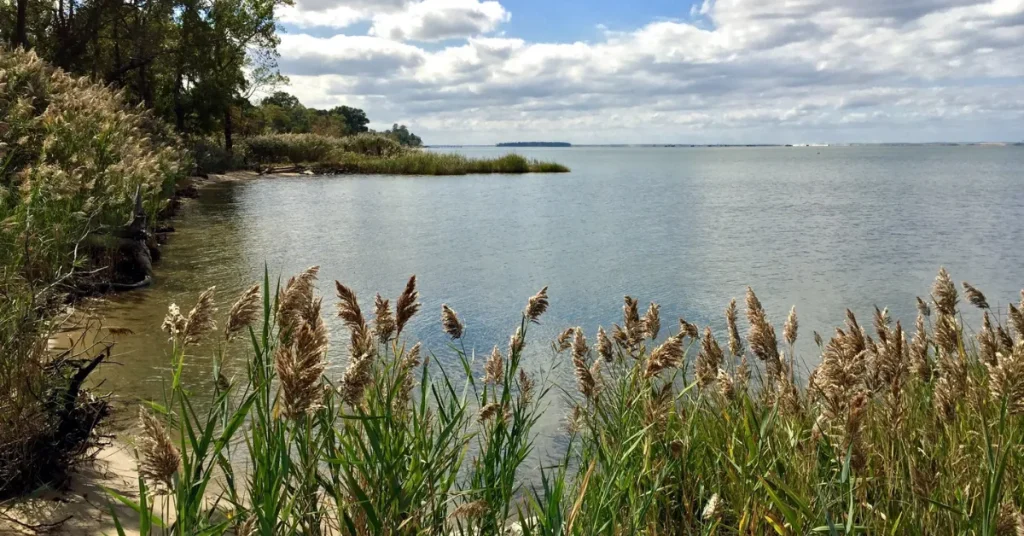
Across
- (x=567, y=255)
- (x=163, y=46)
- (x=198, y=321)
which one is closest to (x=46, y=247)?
(x=198, y=321)

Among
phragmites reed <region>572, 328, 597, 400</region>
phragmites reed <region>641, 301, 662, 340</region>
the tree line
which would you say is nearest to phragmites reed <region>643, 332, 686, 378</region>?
phragmites reed <region>572, 328, 597, 400</region>

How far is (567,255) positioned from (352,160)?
3237cm

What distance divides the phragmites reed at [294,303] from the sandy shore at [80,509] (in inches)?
50.8

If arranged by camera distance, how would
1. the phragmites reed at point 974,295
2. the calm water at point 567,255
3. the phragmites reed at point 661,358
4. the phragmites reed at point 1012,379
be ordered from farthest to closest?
the calm water at point 567,255, the phragmites reed at point 974,295, the phragmites reed at point 661,358, the phragmites reed at point 1012,379

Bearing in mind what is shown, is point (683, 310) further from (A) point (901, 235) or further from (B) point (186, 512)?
(A) point (901, 235)

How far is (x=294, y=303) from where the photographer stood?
6.93 feet

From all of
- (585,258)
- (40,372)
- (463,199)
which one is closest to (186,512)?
(40,372)

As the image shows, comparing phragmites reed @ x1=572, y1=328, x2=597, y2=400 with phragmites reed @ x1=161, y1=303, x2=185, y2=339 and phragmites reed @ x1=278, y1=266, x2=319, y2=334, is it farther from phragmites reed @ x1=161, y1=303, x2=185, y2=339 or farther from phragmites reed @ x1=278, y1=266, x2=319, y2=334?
phragmites reed @ x1=161, y1=303, x2=185, y2=339

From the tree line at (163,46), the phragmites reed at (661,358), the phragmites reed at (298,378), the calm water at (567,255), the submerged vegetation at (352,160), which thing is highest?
the tree line at (163,46)

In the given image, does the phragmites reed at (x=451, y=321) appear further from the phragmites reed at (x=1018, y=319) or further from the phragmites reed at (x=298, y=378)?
the phragmites reed at (x=1018, y=319)

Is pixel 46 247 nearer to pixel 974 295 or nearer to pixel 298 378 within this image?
Result: pixel 298 378

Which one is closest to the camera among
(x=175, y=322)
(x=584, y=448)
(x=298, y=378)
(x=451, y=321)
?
(x=298, y=378)

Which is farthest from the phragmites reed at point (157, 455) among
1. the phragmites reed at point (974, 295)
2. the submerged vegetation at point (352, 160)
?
the submerged vegetation at point (352, 160)

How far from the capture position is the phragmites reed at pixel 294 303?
2.08 metres
